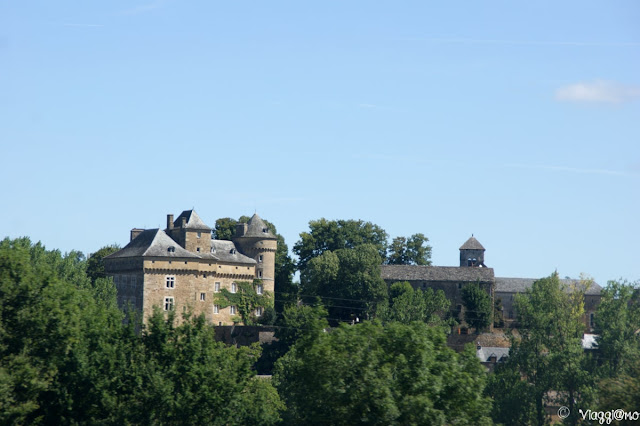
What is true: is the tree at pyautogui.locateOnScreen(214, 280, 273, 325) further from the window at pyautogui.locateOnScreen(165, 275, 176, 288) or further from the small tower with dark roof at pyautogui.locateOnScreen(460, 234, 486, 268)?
the small tower with dark roof at pyautogui.locateOnScreen(460, 234, 486, 268)

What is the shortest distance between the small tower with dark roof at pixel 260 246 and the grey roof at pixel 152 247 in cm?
1045

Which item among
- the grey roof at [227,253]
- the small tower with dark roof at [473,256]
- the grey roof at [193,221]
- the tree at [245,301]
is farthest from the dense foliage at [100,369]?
the small tower with dark roof at [473,256]

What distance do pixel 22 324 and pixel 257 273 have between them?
7068 centimetres

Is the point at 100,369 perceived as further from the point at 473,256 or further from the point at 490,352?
the point at 473,256

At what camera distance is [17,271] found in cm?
4178

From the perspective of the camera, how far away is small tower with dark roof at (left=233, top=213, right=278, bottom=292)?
11081 centimetres

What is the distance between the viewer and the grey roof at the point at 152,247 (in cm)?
9950

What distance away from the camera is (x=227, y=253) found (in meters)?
109

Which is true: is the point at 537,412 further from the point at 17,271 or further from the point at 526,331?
the point at 17,271

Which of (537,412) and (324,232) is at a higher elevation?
(324,232)

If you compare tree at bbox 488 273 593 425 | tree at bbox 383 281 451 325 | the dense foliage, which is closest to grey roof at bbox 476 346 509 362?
tree at bbox 488 273 593 425

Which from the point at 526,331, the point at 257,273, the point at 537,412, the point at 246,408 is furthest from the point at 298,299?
the point at 246,408

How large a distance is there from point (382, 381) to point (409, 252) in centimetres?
9574

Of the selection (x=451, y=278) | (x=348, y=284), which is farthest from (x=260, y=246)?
(x=451, y=278)
